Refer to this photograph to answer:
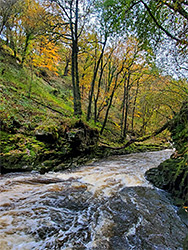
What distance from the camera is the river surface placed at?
2373 mm

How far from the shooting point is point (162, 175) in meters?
5.38

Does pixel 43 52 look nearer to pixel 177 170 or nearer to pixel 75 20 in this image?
pixel 75 20

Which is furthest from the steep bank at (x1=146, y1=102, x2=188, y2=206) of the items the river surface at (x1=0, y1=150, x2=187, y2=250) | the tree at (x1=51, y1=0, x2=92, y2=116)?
the tree at (x1=51, y1=0, x2=92, y2=116)

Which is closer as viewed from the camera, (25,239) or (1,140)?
(25,239)

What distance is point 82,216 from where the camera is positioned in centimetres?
310

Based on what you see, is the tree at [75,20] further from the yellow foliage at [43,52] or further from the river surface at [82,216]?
the river surface at [82,216]

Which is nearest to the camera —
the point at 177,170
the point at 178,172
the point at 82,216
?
Answer: the point at 82,216

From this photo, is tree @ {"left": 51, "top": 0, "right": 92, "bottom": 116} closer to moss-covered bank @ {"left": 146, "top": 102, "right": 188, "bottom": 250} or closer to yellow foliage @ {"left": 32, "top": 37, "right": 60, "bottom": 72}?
yellow foliage @ {"left": 32, "top": 37, "right": 60, "bottom": 72}

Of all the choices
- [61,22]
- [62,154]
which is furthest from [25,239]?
[61,22]

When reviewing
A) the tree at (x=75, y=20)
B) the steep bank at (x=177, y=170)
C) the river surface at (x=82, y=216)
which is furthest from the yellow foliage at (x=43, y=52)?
the steep bank at (x=177, y=170)

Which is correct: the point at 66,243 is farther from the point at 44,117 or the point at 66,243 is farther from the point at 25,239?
the point at 44,117

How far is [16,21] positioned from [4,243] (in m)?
12.2

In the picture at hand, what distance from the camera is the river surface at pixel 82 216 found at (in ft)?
7.79

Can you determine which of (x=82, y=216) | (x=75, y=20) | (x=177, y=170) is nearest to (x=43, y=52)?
(x=75, y=20)
